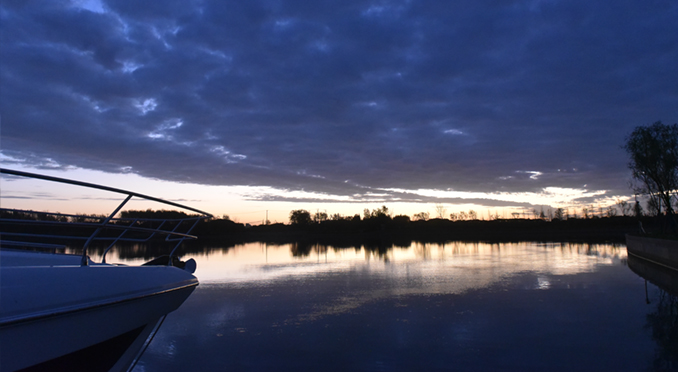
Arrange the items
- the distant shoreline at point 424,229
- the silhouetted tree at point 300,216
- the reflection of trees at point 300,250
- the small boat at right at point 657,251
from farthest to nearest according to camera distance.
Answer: the silhouetted tree at point 300,216, the distant shoreline at point 424,229, the reflection of trees at point 300,250, the small boat at right at point 657,251

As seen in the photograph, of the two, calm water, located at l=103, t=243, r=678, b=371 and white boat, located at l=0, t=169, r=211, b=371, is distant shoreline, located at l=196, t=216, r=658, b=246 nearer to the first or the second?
calm water, located at l=103, t=243, r=678, b=371

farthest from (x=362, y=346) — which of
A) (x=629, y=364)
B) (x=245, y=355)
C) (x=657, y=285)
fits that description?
(x=657, y=285)

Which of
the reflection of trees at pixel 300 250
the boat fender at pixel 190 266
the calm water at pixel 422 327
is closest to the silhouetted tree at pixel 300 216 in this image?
the reflection of trees at pixel 300 250

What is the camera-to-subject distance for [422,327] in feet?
22.4

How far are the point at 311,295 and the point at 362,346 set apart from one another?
4362mm

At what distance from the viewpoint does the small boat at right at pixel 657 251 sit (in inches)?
591

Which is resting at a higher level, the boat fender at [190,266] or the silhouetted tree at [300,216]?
the silhouetted tree at [300,216]

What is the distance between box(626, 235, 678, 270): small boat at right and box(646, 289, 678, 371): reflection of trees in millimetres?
7080

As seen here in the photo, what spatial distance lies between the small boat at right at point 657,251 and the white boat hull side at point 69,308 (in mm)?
18307

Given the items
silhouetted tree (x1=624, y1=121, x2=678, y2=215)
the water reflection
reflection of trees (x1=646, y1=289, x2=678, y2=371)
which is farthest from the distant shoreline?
reflection of trees (x1=646, y1=289, x2=678, y2=371)

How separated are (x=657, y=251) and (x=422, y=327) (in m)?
16.4

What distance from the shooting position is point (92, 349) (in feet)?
10.7

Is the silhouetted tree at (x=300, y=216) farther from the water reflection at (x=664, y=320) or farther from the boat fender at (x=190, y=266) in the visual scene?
the boat fender at (x=190, y=266)

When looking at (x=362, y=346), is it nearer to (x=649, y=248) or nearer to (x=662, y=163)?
(x=649, y=248)
